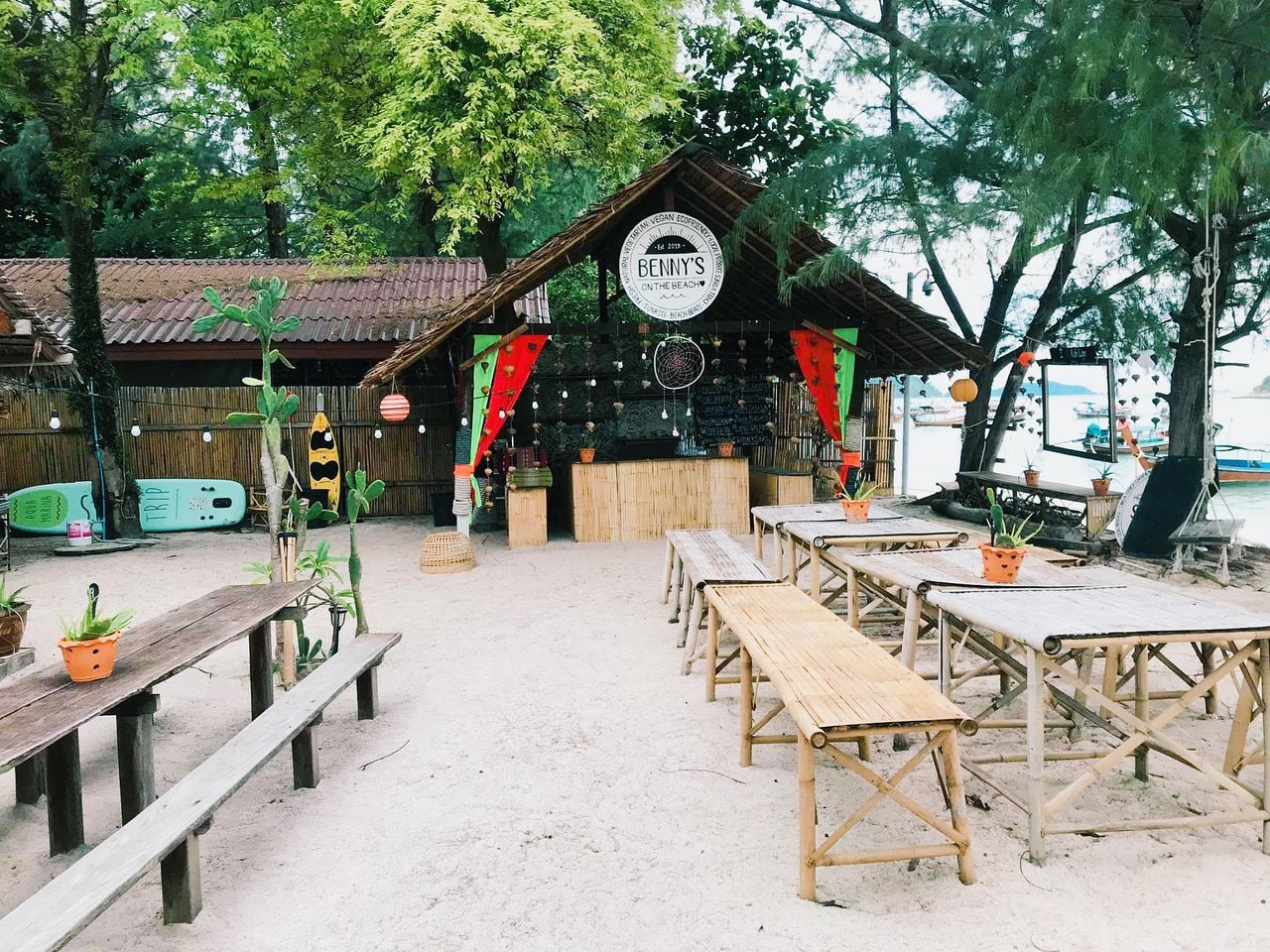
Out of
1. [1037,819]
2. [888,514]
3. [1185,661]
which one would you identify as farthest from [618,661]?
[1185,661]

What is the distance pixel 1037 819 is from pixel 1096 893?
0.77 ft

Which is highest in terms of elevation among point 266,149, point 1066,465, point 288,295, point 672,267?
point 266,149

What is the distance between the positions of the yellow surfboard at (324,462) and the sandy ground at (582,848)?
16.8 feet

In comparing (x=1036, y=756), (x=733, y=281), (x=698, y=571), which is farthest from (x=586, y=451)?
(x=1036, y=756)

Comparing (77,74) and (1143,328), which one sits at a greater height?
(77,74)

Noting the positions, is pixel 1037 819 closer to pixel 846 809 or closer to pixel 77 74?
pixel 846 809

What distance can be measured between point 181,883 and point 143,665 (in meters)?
0.85

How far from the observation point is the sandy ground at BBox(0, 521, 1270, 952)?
7.86 ft

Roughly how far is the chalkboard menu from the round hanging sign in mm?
1215

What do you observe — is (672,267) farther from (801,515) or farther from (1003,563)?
(1003,563)

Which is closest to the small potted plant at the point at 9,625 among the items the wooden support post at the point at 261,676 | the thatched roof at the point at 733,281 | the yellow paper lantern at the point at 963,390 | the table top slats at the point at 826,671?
the wooden support post at the point at 261,676

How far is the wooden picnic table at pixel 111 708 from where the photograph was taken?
245 cm

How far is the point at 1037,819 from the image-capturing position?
2.66m

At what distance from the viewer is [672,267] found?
8.80 meters
